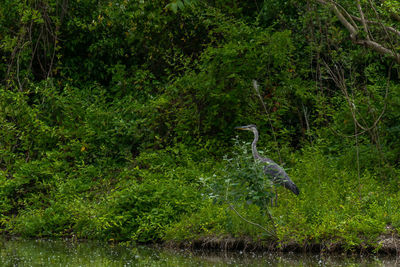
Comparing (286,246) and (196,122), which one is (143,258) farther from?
(196,122)

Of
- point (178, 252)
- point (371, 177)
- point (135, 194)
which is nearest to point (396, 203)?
point (371, 177)

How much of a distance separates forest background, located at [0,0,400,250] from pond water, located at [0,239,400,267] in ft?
1.02

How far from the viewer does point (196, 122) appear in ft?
43.0

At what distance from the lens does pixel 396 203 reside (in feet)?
31.8

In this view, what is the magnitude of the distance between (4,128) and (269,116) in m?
5.28

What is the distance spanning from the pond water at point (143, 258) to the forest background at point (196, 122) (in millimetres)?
310

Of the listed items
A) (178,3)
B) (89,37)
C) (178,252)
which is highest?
(178,3)

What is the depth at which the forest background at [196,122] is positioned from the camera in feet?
31.4

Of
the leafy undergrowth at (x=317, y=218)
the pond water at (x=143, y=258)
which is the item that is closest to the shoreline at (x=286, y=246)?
the leafy undergrowth at (x=317, y=218)

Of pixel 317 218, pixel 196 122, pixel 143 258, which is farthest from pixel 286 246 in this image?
pixel 196 122

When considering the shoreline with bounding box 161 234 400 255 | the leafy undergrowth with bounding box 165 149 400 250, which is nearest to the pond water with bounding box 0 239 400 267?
the shoreline with bounding box 161 234 400 255

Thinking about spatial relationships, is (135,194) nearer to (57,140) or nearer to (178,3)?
(57,140)

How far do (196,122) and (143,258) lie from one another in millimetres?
4797

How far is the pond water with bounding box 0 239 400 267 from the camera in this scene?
822 centimetres
